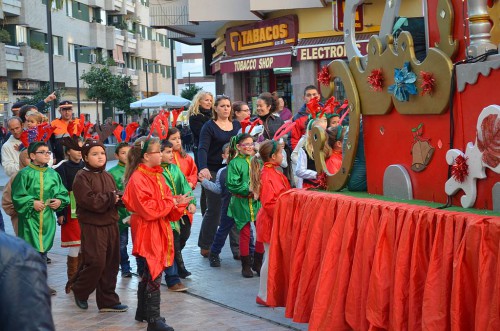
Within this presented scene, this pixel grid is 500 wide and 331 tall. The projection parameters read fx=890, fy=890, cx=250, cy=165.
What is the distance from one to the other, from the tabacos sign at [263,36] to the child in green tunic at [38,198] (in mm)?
15032

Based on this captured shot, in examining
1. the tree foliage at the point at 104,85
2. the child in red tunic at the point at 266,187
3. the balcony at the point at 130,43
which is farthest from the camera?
the balcony at the point at 130,43

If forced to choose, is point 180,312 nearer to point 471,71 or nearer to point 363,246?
point 363,246

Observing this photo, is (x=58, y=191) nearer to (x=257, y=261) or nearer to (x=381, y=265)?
(x=257, y=261)

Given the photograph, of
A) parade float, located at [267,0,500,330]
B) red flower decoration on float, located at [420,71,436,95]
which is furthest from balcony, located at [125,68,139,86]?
red flower decoration on float, located at [420,71,436,95]

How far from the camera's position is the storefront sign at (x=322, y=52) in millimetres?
21297

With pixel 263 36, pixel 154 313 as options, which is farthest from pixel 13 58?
pixel 154 313

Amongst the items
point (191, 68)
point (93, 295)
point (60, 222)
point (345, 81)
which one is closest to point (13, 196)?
point (60, 222)

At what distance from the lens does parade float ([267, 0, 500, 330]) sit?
4.43m

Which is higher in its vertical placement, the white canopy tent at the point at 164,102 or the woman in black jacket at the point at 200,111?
the white canopy tent at the point at 164,102

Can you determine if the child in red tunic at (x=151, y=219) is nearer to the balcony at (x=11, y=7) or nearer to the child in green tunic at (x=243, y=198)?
the child in green tunic at (x=243, y=198)

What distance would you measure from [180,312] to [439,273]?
3481mm

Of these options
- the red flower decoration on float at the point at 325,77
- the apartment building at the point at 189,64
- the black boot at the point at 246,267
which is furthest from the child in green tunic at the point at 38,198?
the apartment building at the point at 189,64

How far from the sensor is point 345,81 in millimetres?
6117

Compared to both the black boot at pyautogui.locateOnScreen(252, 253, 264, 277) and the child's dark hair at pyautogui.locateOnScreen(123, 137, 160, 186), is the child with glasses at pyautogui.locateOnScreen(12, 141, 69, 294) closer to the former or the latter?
the child's dark hair at pyautogui.locateOnScreen(123, 137, 160, 186)
